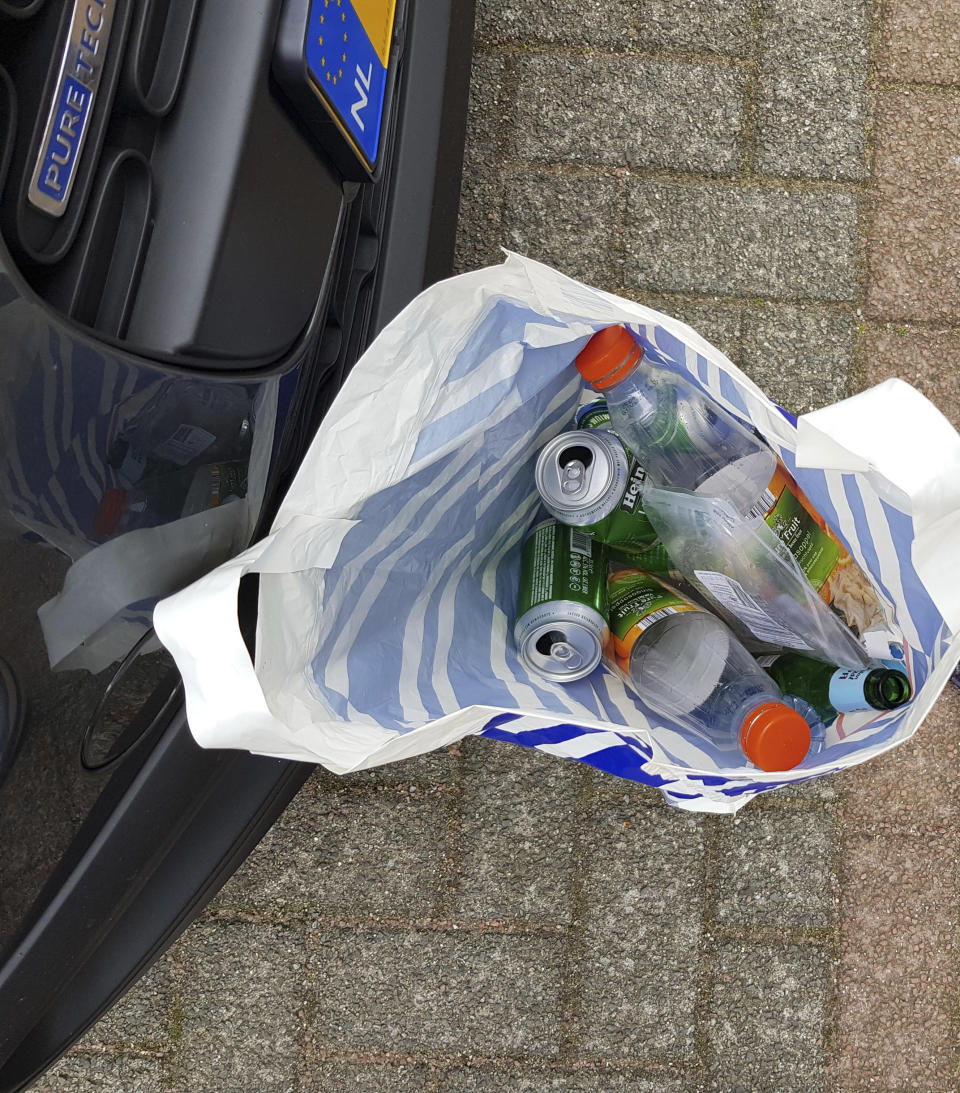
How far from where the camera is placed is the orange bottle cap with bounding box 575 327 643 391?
1.07 metres

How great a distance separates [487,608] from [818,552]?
1.48 ft

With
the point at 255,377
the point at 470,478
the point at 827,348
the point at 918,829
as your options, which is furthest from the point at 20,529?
the point at 918,829

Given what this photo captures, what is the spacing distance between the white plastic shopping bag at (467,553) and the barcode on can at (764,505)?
0.15 feet

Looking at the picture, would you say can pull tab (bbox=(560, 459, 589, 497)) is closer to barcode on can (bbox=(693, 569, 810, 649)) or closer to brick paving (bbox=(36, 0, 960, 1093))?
barcode on can (bbox=(693, 569, 810, 649))

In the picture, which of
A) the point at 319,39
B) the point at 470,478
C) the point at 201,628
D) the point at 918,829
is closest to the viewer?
the point at 201,628

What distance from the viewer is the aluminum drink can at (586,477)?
1.13 m

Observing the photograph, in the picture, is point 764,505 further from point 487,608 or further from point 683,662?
point 487,608

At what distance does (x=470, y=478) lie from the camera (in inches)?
47.6

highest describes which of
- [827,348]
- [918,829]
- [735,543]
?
[735,543]

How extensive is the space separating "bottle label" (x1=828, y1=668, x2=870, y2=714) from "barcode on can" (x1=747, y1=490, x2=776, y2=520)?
0.69 feet

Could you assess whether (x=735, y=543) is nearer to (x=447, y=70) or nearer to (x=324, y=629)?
(x=324, y=629)

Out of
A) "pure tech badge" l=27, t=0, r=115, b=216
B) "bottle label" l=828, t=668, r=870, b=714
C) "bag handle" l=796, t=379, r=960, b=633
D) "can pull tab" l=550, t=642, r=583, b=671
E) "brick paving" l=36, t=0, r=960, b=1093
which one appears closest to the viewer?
"pure tech badge" l=27, t=0, r=115, b=216

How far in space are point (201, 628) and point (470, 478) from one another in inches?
18.9

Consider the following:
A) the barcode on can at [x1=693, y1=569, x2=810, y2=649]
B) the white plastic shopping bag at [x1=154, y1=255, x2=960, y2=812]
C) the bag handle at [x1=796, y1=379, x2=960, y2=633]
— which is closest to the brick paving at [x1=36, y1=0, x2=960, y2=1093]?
the white plastic shopping bag at [x1=154, y1=255, x2=960, y2=812]
